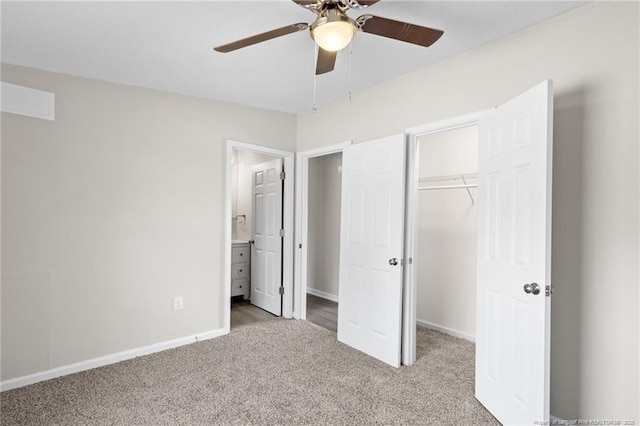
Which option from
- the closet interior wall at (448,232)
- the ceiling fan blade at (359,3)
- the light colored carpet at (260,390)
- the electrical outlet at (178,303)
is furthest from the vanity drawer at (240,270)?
the ceiling fan blade at (359,3)

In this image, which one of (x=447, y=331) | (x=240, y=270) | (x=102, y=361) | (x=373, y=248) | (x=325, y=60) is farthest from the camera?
(x=240, y=270)

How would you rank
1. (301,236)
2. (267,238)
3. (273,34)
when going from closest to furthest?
(273,34), (301,236), (267,238)

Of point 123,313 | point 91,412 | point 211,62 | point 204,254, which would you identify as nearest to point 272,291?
point 204,254

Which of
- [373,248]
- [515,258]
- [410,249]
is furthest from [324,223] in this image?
[515,258]

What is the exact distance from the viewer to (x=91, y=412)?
2.29 meters

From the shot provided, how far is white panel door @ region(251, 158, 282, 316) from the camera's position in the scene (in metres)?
4.38

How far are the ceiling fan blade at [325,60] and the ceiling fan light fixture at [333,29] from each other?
0.66 ft

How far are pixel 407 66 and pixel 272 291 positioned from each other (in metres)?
2.99

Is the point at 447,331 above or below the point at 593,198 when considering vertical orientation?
below

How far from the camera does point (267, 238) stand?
456 centimetres

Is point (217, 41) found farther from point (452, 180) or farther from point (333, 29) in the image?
point (452, 180)

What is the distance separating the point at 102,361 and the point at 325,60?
9.80ft

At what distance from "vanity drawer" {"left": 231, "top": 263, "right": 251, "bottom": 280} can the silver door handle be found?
12.1ft

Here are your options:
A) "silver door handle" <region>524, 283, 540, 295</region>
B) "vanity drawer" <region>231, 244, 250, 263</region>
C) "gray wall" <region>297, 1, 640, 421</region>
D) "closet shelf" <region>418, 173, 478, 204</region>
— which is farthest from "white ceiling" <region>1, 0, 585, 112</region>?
"vanity drawer" <region>231, 244, 250, 263</region>
